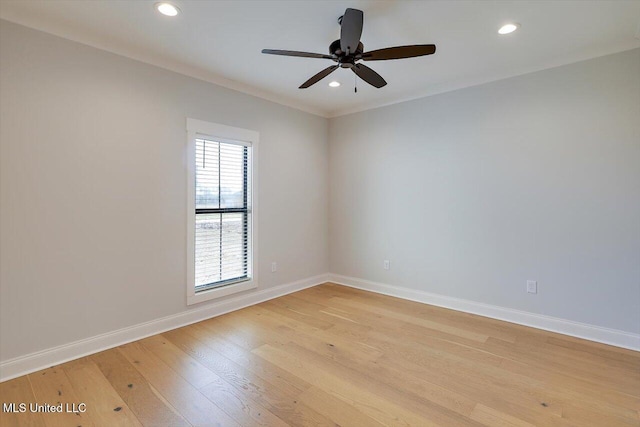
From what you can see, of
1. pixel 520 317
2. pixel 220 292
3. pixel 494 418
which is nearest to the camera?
pixel 494 418

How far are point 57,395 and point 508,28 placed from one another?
4220mm

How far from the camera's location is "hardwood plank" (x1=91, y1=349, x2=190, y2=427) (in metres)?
1.85

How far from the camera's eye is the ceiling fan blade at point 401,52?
2086 mm

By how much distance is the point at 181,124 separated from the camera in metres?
3.22

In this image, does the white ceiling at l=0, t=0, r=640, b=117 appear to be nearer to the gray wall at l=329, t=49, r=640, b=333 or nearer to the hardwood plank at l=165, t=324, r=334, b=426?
the gray wall at l=329, t=49, r=640, b=333

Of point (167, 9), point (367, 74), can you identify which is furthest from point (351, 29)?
point (167, 9)

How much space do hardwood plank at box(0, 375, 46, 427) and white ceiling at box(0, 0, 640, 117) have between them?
8.52ft

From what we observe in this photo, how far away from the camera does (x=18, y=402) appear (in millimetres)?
2002

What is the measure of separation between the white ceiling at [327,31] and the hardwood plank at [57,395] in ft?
8.52

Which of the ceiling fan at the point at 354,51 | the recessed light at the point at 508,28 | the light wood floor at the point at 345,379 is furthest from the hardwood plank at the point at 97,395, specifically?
the recessed light at the point at 508,28

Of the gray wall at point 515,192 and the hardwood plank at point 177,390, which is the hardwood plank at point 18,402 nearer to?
the hardwood plank at point 177,390

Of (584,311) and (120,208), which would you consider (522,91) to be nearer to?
(584,311)

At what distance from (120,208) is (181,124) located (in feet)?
3.37

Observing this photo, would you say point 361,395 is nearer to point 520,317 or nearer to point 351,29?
point 520,317
